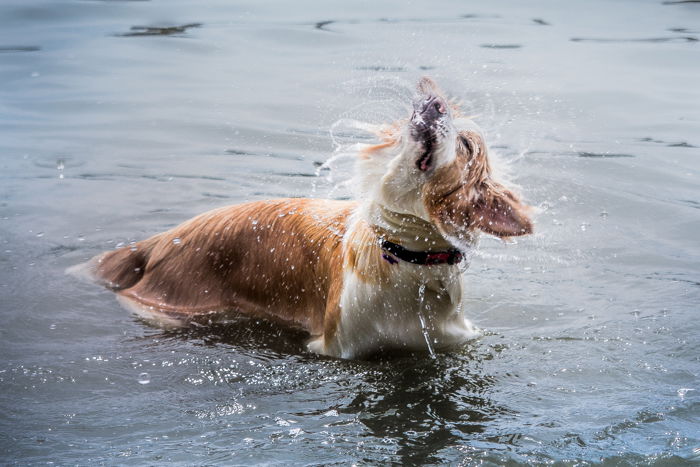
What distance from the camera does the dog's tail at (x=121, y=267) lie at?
19.6 ft

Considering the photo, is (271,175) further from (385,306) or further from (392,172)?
(392,172)

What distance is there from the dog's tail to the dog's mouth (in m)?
2.64

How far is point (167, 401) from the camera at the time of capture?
15.2ft

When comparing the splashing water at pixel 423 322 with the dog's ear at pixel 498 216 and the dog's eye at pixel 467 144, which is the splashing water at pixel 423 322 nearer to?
the dog's ear at pixel 498 216

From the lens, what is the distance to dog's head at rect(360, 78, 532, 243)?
3840mm

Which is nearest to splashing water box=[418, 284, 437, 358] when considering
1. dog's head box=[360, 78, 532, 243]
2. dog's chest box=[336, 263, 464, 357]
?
dog's chest box=[336, 263, 464, 357]

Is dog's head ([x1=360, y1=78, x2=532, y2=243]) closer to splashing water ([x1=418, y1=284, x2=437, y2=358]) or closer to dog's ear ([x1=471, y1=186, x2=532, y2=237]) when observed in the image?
dog's ear ([x1=471, y1=186, x2=532, y2=237])

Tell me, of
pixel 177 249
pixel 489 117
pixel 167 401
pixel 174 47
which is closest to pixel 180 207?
pixel 177 249

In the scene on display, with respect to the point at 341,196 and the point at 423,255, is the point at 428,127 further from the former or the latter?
the point at 341,196

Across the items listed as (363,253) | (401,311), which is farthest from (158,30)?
(401,311)

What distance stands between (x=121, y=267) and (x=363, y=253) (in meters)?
2.09

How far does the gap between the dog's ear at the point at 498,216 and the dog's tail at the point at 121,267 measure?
105 inches

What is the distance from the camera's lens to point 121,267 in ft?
19.8

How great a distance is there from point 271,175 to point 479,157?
15.2 ft
